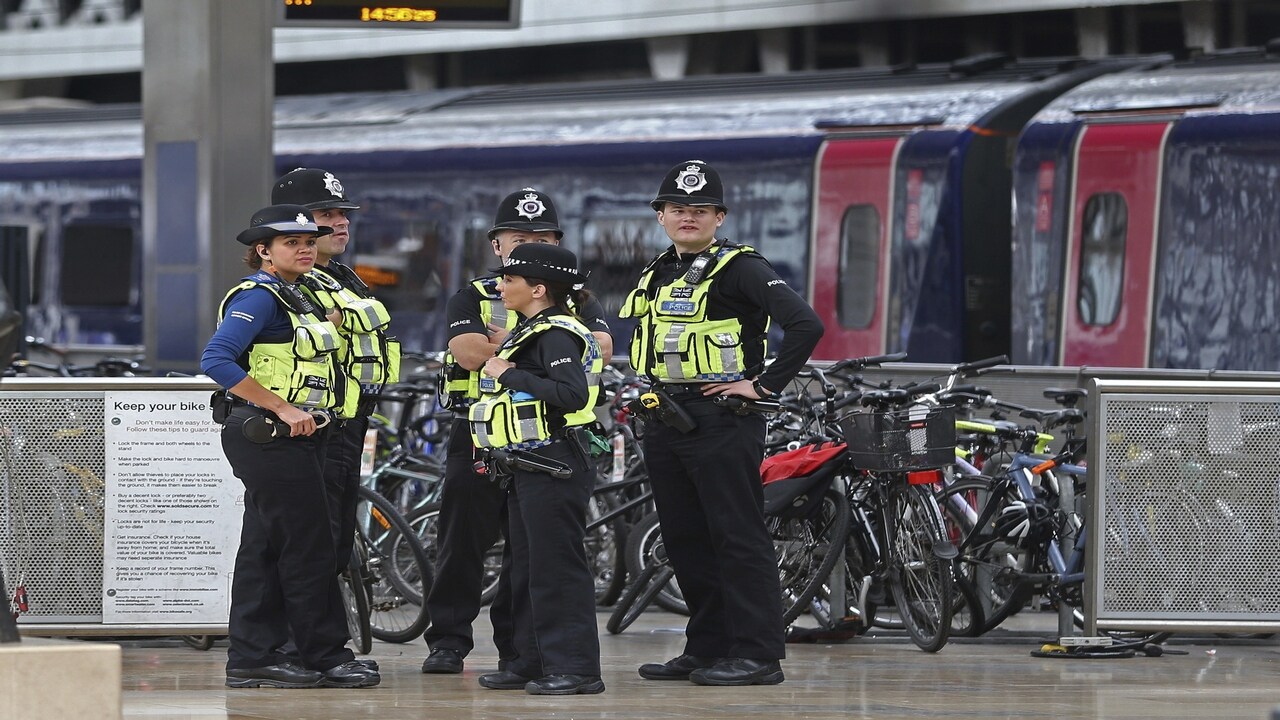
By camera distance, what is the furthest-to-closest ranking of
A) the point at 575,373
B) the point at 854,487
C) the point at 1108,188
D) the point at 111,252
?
the point at 111,252 < the point at 1108,188 < the point at 854,487 < the point at 575,373

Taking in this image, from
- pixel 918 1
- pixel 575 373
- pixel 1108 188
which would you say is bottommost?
pixel 575 373

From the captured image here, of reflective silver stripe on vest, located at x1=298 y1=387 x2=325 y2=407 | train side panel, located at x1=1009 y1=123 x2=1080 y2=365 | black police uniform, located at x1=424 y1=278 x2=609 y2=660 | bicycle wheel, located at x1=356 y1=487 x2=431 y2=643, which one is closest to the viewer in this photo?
reflective silver stripe on vest, located at x1=298 y1=387 x2=325 y2=407

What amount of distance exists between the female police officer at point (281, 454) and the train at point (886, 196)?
5974 mm

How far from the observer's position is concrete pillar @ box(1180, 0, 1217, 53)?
86.4ft

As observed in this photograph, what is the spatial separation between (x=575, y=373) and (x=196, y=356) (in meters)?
3.20

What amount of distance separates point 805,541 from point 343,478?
233 cm

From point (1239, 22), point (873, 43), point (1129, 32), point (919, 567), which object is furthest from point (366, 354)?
point (873, 43)

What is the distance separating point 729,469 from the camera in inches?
321

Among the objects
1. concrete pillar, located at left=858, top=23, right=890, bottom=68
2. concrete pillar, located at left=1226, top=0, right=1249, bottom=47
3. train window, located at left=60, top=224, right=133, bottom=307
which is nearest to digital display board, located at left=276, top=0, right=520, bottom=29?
train window, located at left=60, top=224, right=133, bottom=307

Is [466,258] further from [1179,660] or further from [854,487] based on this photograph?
[1179,660]

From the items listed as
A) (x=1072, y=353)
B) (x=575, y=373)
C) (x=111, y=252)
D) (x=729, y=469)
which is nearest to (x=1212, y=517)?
(x=729, y=469)

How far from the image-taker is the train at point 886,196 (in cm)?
1414

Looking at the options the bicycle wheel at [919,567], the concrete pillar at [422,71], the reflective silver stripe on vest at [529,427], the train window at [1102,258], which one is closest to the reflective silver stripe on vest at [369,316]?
the reflective silver stripe on vest at [529,427]

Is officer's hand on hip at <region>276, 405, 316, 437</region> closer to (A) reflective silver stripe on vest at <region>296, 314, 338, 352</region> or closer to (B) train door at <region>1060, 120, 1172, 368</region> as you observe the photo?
(A) reflective silver stripe on vest at <region>296, 314, 338, 352</region>
